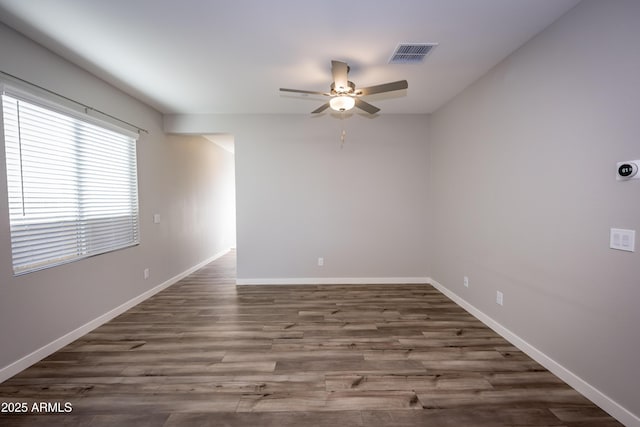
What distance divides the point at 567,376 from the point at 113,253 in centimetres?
452

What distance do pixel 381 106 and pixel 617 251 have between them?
9.84ft

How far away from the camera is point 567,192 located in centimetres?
193

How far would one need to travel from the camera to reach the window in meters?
2.09

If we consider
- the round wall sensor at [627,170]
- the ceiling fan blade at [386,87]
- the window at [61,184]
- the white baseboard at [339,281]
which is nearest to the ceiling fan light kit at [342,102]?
the ceiling fan blade at [386,87]

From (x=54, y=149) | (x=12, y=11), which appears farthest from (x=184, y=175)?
(x=12, y=11)

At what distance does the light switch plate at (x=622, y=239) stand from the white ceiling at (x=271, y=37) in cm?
161

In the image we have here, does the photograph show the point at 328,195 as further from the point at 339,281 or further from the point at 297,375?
the point at 297,375

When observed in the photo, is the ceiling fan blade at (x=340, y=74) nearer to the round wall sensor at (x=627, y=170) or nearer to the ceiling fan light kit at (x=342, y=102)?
the ceiling fan light kit at (x=342, y=102)

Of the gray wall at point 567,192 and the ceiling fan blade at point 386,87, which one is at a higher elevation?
the ceiling fan blade at point 386,87

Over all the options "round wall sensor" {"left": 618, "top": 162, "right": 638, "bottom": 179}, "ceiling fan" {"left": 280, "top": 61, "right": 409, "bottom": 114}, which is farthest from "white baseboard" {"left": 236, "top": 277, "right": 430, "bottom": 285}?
"round wall sensor" {"left": 618, "top": 162, "right": 638, "bottom": 179}

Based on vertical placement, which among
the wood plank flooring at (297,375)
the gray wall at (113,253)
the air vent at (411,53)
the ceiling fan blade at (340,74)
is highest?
the air vent at (411,53)

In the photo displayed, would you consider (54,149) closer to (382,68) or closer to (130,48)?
(130,48)

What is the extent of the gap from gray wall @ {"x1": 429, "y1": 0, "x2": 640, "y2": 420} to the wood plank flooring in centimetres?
37

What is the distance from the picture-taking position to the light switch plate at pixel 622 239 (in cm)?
153
